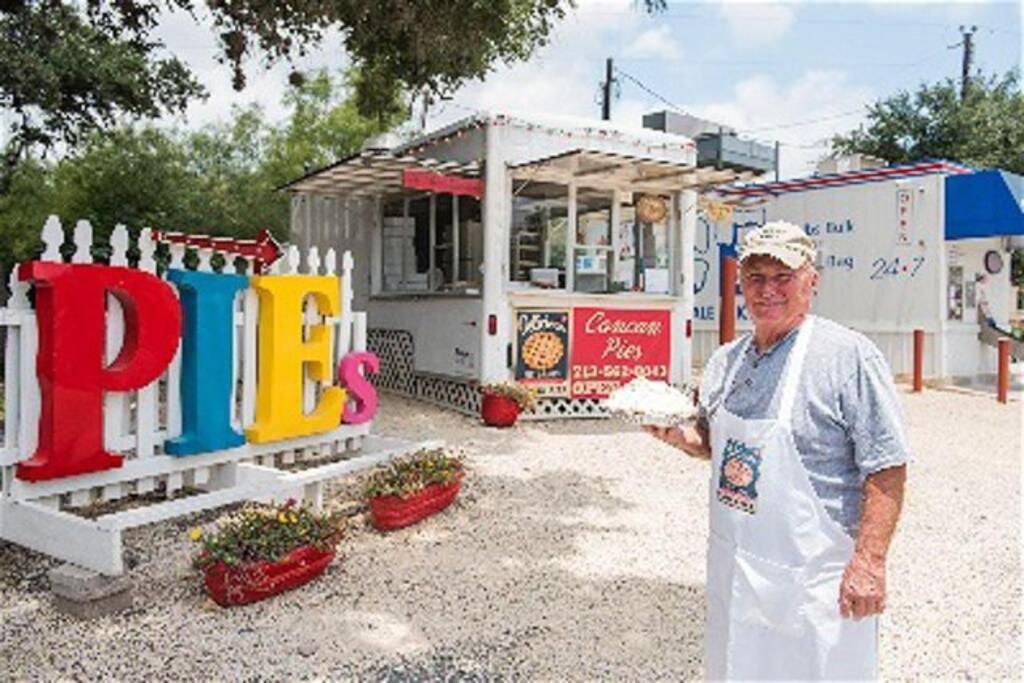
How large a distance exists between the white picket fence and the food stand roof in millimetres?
3882

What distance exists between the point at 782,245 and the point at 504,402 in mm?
7253

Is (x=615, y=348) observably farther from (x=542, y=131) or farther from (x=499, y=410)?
(x=542, y=131)

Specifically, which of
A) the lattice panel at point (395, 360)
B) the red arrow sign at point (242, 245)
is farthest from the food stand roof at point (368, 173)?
the red arrow sign at point (242, 245)

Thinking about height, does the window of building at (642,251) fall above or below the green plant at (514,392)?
above

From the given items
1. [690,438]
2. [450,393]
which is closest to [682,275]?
[450,393]

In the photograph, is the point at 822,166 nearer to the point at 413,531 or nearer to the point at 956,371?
the point at 956,371

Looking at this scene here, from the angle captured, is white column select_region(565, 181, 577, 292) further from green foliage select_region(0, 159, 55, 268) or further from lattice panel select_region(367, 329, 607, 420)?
green foliage select_region(0, 159, 55, 268)

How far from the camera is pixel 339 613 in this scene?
4.09 m

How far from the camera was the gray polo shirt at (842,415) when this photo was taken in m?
2.20

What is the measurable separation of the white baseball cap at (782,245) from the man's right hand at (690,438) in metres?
0.63

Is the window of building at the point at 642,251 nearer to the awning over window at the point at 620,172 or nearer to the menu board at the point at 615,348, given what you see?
the awning over window at the point at 620,172

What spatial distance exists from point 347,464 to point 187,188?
64.8ft

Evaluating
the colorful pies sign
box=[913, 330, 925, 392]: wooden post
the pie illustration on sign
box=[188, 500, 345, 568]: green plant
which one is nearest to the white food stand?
the pie illustration on sign

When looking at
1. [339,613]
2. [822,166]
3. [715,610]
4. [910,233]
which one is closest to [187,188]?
[822,166]
